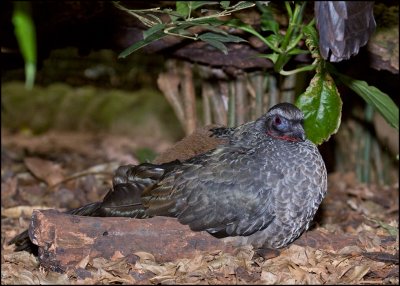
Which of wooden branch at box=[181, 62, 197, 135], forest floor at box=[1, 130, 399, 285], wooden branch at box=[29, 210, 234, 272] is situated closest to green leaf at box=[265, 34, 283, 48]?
forest floor at box=[1, 130, 399, 285]

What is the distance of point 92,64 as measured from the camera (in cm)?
877

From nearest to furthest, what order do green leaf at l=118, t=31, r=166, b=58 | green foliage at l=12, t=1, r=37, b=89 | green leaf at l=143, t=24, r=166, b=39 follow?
green foliage at l=12, t=1, r=37, b=89 → green leaf at l=143, t=24, r=166, b=39 → green leaf at l=118, t=31, r=166, b=58

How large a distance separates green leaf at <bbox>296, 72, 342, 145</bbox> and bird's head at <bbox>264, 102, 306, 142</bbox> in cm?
16

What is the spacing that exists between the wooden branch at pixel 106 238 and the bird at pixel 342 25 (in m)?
1.18

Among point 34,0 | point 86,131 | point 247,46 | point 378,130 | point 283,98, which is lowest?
point 86,131

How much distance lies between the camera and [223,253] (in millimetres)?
3631

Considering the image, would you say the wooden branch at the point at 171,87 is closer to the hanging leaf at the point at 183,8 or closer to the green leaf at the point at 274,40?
the green leaf at the point at 274,40

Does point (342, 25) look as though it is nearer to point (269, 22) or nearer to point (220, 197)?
point (220, 197)

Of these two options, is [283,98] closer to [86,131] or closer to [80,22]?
[80,22]

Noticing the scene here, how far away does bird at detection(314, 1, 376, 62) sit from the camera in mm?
2770

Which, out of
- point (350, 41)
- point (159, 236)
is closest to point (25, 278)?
point (159, 236)

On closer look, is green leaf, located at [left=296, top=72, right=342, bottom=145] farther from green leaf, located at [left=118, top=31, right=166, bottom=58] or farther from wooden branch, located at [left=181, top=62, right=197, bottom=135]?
wooden branch, located at [left=181, top=62, right=197, bottom=135]

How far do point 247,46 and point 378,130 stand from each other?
72.6 inches

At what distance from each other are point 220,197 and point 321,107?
0.89 metres
